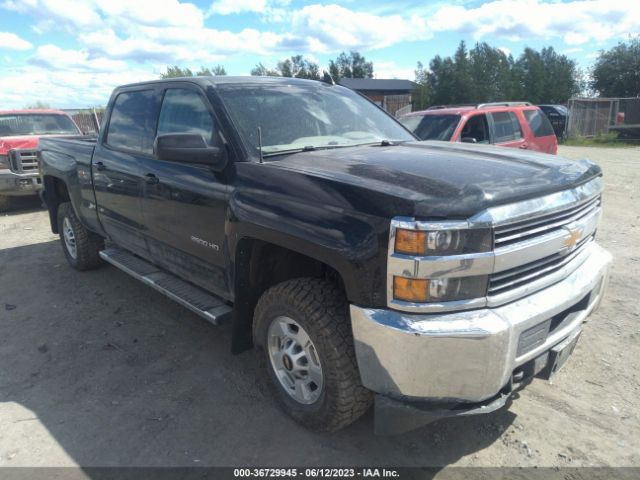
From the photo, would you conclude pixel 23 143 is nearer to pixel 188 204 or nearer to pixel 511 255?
pixel 188 204

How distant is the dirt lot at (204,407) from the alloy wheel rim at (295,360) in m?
0.24

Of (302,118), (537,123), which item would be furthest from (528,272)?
(537,123)

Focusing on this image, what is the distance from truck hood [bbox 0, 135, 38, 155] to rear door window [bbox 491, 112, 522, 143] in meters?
8.42

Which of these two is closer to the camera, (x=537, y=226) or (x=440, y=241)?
(x=440, y=241)

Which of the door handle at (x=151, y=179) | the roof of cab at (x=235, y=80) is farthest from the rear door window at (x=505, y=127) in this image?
the door handle at (x=151, y=179)

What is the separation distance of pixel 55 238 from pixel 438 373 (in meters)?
7.13

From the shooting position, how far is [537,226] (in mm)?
2377

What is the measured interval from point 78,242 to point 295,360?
152 inches

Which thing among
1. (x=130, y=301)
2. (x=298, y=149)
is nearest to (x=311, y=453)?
Answer: (x=298, y=149)

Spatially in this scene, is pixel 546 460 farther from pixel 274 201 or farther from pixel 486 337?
pixel 274 201

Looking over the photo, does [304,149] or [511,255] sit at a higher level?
[304,149]

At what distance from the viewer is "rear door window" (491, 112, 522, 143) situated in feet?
27.5

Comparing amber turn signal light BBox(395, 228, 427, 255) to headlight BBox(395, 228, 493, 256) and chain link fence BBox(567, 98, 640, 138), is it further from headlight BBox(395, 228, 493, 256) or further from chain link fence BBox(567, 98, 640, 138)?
chain link fence BBox(567, 98, 640, 138)

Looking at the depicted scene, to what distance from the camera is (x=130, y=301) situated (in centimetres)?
488
